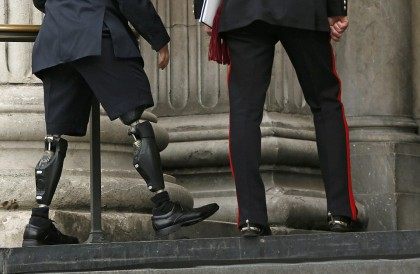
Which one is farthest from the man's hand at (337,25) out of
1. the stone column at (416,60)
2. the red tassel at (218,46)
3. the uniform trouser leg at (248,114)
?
the stone column at (416,60)

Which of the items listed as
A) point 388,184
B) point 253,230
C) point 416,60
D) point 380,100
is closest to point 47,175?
point 253,230

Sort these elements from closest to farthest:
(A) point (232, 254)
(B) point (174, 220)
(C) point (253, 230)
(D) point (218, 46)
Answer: (A) point (232, 254) < (C) point (253, 230) < (D) point (218, 46) < (B) point (174, 220)

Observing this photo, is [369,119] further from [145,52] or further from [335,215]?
[335,215]

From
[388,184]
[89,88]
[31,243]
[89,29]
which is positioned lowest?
[388,184]

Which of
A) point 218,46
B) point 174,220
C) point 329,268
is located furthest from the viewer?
point 174,220

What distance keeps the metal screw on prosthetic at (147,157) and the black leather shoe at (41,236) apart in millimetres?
535

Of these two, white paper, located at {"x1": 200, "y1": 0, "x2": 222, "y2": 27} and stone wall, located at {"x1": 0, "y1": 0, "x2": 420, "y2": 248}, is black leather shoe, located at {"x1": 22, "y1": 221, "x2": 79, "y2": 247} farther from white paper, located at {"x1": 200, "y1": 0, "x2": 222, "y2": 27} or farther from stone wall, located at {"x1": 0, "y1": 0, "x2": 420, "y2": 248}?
stone wall, located at {"x1": 0, "y1": 0, "x2": 420, "y2": 248}

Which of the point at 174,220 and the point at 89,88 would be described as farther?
the point at 89,88

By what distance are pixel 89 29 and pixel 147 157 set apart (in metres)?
0.69

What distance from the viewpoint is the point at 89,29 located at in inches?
339

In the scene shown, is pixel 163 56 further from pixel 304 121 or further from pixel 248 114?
pixel 304 121

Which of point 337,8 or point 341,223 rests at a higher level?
point 337,8

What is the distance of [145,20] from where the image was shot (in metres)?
8.68

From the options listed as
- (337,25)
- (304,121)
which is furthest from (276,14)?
(304,121)
